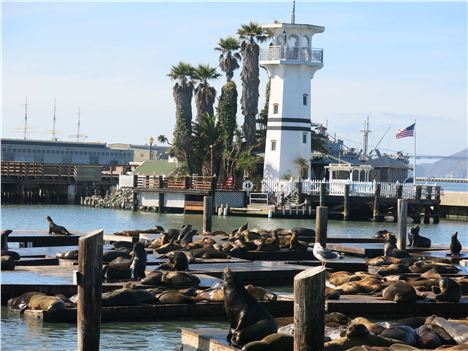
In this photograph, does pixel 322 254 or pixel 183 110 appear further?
pixel 183 110

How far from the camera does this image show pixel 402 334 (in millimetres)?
13859

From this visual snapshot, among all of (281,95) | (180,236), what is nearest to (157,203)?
(281,95)

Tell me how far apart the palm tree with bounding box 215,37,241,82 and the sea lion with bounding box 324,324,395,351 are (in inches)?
1951

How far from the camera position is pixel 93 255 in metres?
13.8

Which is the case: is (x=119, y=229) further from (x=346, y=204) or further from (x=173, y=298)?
(x=173, y=298)

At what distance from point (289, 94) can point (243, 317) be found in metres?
41.7

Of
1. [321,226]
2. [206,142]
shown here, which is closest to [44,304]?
[321,226]

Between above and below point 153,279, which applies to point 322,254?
above

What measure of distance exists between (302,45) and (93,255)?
1703 inches

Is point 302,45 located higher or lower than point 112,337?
higher

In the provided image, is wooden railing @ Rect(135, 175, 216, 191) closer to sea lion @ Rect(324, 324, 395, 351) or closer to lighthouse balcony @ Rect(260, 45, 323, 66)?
lighthouse balcony @ Rect(260, 45, 323, 66)

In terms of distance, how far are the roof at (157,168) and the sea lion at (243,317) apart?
2019 inches

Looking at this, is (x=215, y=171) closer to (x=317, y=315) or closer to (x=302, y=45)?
(x=302, y=45)

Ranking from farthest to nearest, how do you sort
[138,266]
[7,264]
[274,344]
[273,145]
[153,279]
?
[273,145] → [7,264] → [138,266] → [153,279] → [274,344]
